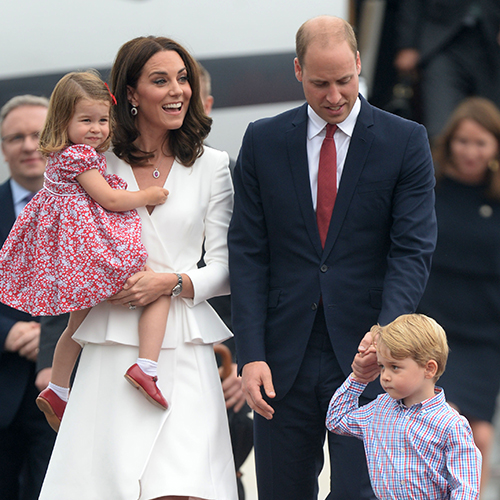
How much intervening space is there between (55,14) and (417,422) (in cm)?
331

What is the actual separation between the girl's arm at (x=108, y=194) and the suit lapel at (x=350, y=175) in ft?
1.66

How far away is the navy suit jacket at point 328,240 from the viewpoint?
Result: 91.0 inches

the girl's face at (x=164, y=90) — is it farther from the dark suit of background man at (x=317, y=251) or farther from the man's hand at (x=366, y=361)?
the man's hand at (x=366, y=361)

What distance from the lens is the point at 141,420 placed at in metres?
2.30

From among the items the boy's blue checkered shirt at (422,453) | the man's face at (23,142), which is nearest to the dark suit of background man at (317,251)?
the boy's blue checkered shirt at (422,453)

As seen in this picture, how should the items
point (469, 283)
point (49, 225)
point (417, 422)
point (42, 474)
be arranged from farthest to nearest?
1. point (469, 283)
2. point (42, 474)
3. point (49, 225)
4. point (417, 422)

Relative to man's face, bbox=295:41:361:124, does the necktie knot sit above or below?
below

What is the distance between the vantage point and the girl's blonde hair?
2.26 m

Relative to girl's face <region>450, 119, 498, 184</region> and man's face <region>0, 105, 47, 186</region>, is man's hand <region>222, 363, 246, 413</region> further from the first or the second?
girl's face <region>450, 119, 498, 184</region>

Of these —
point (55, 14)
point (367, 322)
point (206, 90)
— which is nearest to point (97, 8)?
point (55, 14)

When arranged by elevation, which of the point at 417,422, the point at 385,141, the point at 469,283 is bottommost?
the point at 469,283

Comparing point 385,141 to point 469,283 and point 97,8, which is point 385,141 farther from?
Result: point 97,8

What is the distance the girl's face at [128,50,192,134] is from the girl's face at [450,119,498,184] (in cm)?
167

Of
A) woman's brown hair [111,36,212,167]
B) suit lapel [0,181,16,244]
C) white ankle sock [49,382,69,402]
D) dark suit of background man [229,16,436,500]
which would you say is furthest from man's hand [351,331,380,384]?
suit lapel [0,181,16,244]
